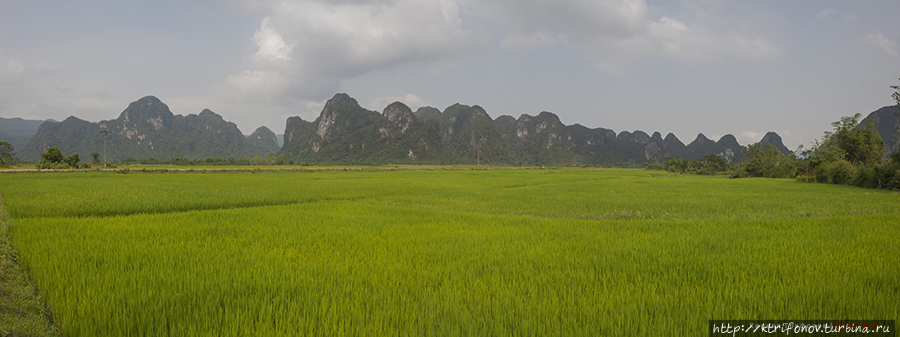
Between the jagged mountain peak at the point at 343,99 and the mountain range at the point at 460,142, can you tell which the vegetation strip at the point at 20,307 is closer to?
the mountain range at the point at 460,142

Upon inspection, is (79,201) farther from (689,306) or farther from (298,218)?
(689,306)

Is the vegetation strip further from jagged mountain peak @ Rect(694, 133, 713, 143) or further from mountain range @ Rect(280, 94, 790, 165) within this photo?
jagged mountain peak @ Rect(694, 133, 713, 143)

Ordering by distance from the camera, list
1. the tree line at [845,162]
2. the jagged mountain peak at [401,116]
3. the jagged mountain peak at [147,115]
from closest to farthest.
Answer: the tree line at [845,162] < the jagged mountain peak at [401,116] < the jagged mountain peak at [147,115]

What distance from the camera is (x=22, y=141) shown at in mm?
171625

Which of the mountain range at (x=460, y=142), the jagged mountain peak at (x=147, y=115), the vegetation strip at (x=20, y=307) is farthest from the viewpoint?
the jagged mountain peak at (x=147, y=115)

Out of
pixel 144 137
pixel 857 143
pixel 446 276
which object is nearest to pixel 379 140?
pixel 144 137

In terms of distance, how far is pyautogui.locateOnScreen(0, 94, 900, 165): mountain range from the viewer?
5507 inches

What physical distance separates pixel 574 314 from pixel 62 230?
7.74 m

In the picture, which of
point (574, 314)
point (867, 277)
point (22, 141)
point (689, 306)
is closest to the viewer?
point (574, 314)

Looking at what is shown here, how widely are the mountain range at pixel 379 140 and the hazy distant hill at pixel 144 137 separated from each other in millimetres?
418

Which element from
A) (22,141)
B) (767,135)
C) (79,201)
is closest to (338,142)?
(79,201)

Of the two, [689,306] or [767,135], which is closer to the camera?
[689,306]

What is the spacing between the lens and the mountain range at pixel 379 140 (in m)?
140

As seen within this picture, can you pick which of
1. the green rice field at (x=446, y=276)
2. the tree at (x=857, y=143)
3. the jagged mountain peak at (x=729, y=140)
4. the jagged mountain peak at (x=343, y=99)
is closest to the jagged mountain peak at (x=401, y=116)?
the jagged mountain peak at (x=343, y=99)
